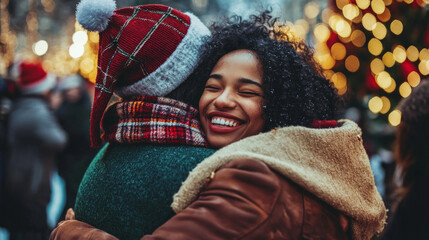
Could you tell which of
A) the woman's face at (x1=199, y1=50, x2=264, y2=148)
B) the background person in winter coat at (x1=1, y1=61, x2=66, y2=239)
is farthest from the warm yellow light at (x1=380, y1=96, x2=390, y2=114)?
the woman's face at (x1=199, y1=50, x2=264, y2=148)

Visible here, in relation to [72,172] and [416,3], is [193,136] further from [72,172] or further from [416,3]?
[416,3]

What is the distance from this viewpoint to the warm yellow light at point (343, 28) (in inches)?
246

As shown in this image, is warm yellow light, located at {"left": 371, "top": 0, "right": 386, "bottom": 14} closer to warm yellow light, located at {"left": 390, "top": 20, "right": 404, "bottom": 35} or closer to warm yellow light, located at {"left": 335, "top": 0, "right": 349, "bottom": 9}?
warm yellow light, located at {"left": 390, "top": 20, "right": 404, "bottom": 35}

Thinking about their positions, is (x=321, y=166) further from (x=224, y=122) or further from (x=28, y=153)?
(x=28, y=153)

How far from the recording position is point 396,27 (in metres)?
5.44

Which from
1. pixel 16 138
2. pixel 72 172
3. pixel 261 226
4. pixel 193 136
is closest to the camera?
pixel 261 226

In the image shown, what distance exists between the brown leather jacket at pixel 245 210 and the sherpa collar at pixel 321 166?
0.04m

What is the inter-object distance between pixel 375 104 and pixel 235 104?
4.36m

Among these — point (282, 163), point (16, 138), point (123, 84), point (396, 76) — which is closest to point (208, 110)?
point (123, 84)

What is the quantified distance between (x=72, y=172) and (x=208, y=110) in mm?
3960

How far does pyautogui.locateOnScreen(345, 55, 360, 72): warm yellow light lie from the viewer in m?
6.19

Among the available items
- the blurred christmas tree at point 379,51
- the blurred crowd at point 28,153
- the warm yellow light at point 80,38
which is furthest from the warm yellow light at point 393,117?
the warm yellow light at point 80,38

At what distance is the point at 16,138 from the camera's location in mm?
4602

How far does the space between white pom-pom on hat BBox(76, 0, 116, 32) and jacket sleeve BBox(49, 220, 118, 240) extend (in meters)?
0.84
